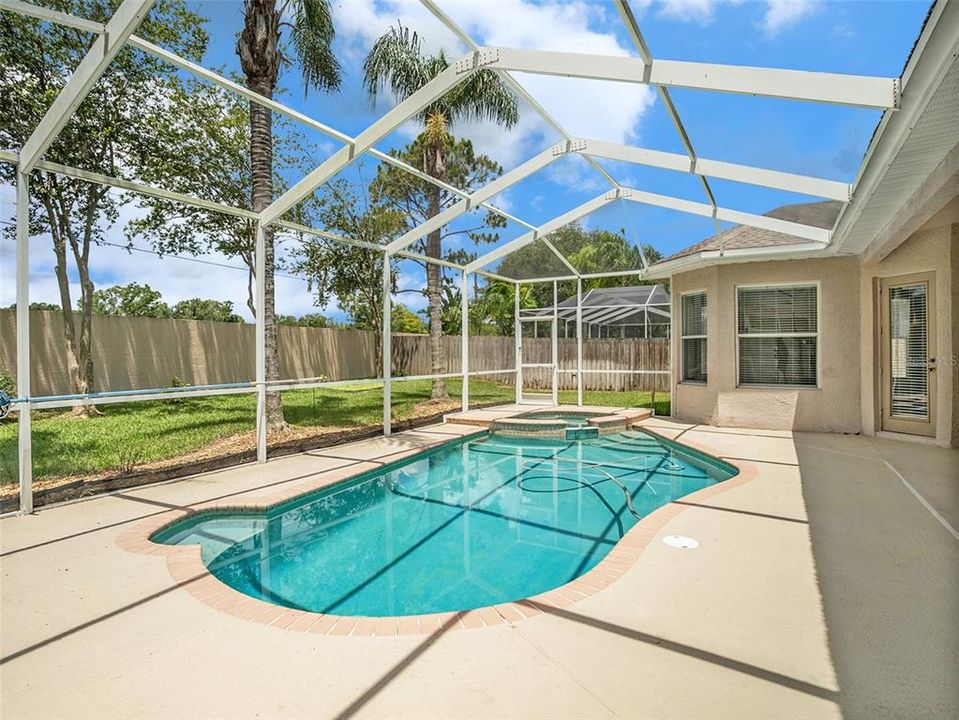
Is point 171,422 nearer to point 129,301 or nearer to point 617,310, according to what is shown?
point 129,301

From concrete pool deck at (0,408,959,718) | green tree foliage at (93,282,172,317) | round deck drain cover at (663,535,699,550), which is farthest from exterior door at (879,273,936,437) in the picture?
green tree foliage at (93,282,172,317)

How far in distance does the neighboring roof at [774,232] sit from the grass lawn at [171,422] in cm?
430

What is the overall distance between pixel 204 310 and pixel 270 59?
9.92 m

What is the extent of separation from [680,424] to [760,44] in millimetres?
7091

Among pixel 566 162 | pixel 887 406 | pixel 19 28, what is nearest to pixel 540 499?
pixel 566 162

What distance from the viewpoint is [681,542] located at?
147 inches

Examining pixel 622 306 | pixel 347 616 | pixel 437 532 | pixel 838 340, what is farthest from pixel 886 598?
pixel 622 306

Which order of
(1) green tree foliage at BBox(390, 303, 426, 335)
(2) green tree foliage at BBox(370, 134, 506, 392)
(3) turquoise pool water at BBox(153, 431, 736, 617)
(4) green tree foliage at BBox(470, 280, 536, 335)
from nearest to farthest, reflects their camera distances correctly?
(3) turquoise pool water at BBox(153, 431, 736, 617), (2) green tree foliage at BBox(370, 134, 506, 392), (4) green tree foliage at BBox(470, 280, 536, 335), (1) green tree foliage at BBox(390, 303, 426, 335)

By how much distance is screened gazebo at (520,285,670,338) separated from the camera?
664 inches

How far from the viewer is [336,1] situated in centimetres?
802

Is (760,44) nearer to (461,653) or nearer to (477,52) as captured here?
(477,52)

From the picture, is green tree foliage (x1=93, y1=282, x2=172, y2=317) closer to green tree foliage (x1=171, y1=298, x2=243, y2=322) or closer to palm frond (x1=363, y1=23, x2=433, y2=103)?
green tree foliage (x1=171, y1=298, x2=243, y2=322)

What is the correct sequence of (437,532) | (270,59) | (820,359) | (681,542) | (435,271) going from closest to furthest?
1. (681,542)
2. (437,532)
3. (270,59)
4. (820,359)
5. (435,271)

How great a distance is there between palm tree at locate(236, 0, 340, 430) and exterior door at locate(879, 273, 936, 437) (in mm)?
9381
